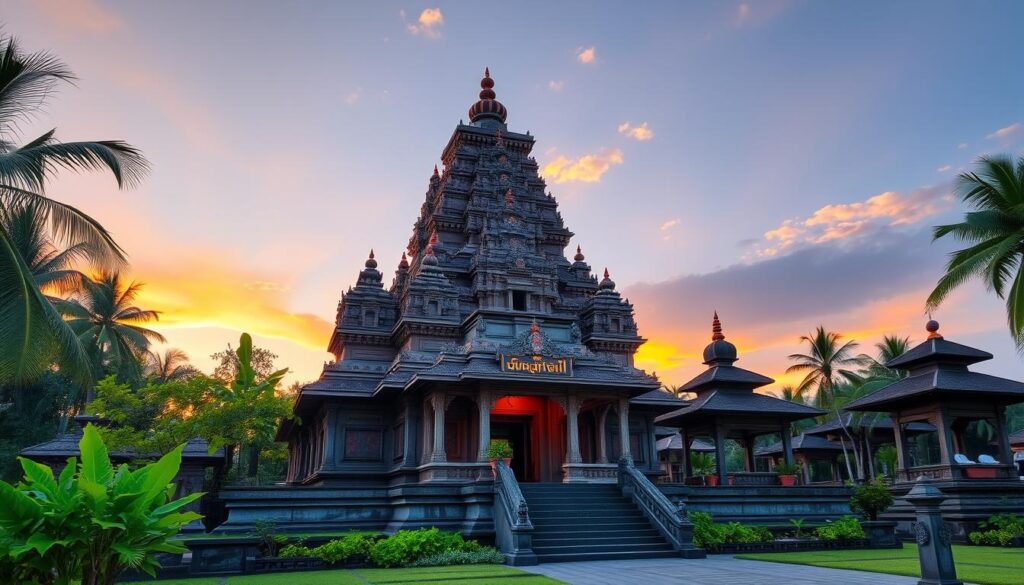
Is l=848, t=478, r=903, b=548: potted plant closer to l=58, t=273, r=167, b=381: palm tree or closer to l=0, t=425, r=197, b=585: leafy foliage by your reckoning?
l=0, t=425, r=197, b=585: leafy foliage

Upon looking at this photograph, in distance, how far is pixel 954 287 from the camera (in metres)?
17.9

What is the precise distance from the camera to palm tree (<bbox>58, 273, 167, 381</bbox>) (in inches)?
1451

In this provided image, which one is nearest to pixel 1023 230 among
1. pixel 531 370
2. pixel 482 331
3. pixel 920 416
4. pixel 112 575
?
pixel 920 416

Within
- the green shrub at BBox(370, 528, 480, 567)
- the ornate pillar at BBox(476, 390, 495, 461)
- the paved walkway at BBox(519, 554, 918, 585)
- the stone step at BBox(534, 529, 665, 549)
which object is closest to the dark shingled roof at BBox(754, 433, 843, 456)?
the ornate pillar at BBox(476, 390, 495, 461)

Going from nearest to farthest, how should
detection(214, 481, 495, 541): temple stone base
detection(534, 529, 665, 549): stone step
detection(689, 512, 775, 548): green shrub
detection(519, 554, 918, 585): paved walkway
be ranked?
detection(519, 554, 918, 585): paved walkway, detection(534, 529, 665, 549): stone step, detection(214, 481, 495, 541): temple stone base, detection(689, 512, 775, 548): green shrub

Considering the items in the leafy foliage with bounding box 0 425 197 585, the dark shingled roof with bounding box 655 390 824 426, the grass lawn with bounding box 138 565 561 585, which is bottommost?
the grass lawn with bounding box 138 565 561 585

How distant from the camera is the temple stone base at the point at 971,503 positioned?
70.8ft

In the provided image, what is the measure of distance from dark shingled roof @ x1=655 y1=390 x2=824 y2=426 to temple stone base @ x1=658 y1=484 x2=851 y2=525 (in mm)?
5129

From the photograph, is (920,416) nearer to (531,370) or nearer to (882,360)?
(531,370)

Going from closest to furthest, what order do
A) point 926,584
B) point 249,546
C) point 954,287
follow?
point 926,584, point 249,546, point 954,287

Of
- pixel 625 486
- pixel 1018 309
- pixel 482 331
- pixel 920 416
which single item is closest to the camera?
pixel 1018 309

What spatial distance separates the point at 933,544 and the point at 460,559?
9899 millimetres

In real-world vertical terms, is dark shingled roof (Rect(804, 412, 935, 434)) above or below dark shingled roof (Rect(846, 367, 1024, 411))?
below

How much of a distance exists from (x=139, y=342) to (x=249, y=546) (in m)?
30.0
